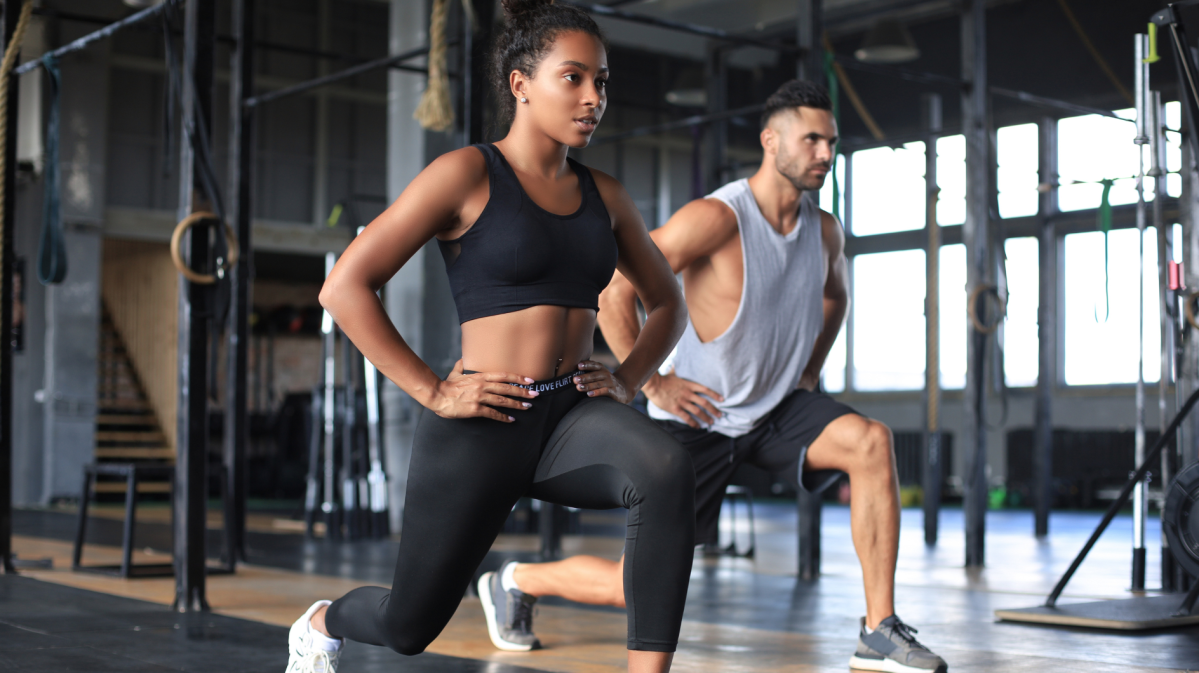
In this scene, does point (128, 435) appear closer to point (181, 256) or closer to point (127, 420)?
point (127, 420)

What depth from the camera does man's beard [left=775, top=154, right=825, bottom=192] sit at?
10.1 feet

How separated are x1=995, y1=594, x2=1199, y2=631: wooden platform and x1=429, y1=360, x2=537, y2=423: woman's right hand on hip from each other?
7.49 feet

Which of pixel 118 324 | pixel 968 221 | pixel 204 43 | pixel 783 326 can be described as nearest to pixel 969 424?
pixel 968 221

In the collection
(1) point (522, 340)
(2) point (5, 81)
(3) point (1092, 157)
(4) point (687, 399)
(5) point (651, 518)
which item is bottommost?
(5) point (651, 518)

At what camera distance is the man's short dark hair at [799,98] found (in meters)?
3.10

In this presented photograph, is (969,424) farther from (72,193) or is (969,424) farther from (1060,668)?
(72,193)

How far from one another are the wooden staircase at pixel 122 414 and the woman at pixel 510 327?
11884 mm

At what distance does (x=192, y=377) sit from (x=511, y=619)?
1447 millimetres

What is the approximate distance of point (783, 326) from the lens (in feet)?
10.1

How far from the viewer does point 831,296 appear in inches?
131

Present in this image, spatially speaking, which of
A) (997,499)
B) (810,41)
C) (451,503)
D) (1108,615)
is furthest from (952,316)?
(451,503)

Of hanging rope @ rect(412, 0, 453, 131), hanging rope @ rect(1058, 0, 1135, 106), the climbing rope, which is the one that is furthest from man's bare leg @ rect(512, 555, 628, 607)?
hanging rope @ rect(1058, 0, 1135, 106)

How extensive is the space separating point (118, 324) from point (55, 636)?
11696mm

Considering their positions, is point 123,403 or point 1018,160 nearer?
point 1018,160
